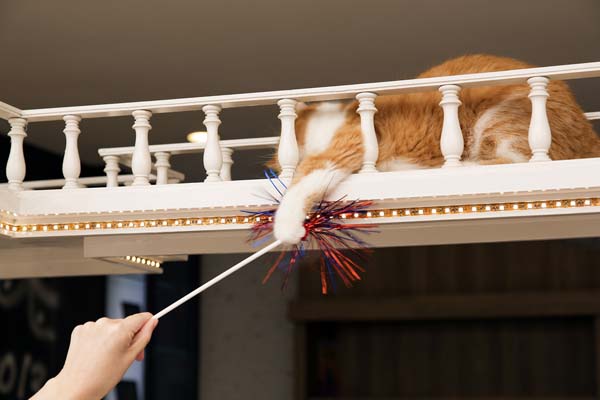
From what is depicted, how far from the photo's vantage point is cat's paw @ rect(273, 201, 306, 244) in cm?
181

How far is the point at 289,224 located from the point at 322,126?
1.48 ft

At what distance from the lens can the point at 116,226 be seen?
226 centimetres

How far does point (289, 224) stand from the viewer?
1825mm

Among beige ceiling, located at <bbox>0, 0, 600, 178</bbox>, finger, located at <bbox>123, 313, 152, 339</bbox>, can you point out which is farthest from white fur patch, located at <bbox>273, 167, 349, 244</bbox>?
beige ceiling, located at <bbox>0, 0, 600, 178</bbox>

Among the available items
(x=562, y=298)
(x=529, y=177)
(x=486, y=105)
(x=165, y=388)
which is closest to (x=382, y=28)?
(x=486, y=105)

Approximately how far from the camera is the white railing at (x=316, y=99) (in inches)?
79.2

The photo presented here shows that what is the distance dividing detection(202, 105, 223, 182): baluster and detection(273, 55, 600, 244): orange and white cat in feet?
0.65

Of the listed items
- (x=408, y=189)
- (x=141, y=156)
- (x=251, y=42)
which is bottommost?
(x=408, y=189)

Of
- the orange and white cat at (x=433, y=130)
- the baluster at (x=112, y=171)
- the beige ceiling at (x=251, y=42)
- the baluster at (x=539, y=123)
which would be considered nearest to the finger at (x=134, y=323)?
the orange and white cat at (x=433, y=130)

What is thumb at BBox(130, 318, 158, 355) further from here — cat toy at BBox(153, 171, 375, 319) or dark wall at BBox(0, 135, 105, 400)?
dark wall at BBox(0, 135, 105, 400)

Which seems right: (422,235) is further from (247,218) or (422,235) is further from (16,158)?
(16,158)

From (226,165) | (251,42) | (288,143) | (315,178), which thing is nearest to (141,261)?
(226,165)

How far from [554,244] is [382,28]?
2.73 metres

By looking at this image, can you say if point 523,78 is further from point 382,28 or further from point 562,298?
point 562,298
